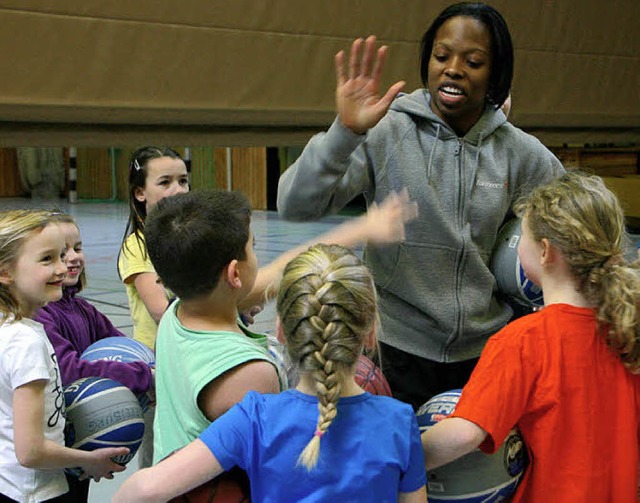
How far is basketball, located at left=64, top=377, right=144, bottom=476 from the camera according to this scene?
2227 millimetres

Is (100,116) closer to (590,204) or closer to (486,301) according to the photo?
(486,301)

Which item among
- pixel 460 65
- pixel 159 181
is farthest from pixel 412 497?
pixel 159 181

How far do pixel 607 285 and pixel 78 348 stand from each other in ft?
5.33

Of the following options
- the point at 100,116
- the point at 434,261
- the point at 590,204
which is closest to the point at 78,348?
the point at 434,261

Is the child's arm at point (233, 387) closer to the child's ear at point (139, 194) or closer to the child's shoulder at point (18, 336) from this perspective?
the child's shoulder at point (18, 336)

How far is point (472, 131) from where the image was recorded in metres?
2.25

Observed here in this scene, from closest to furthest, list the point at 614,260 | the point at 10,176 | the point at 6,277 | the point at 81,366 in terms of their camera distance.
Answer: the point at 614,260
the point at 6,277
the point at 81,366
the point at 10,176

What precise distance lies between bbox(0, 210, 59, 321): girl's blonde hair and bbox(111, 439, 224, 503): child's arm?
0.78 m

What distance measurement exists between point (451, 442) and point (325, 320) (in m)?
0.38

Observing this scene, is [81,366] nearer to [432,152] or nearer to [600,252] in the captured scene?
[432,152]

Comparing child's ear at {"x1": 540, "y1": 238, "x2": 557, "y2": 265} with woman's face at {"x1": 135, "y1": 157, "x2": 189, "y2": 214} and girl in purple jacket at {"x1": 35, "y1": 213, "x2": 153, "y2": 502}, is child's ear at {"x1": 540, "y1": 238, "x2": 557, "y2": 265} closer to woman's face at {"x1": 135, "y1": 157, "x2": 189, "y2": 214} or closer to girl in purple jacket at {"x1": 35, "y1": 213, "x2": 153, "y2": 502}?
girl in purple jacket at {"x1": 35, "y1": 213, "x2": 153, "y2": 502}

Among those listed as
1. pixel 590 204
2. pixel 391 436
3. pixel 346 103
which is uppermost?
pixel 346 103

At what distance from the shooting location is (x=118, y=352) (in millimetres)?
2525

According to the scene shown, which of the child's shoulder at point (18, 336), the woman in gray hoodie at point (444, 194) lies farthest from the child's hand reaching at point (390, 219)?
the child's shoulder at point (18, 336)
